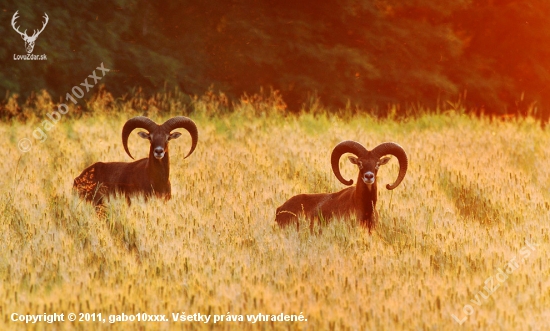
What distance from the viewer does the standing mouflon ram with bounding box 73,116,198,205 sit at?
32.6 feet

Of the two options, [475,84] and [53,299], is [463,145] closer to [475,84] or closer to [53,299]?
[53,299]

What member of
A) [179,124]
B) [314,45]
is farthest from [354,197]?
[314,45]

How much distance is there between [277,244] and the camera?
24.4ft

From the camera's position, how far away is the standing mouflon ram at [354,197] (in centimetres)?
847

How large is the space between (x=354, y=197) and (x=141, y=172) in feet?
9.89

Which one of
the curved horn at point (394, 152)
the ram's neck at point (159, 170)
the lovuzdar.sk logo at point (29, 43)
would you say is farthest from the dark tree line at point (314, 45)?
the curved horn at point (394, 152)

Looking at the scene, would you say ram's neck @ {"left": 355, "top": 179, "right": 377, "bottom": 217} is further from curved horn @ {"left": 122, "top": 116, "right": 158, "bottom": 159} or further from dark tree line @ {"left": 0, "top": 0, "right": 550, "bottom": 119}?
dark tree line @ {"left": 0, "top": 0, "right": 550, "bottom": 119}

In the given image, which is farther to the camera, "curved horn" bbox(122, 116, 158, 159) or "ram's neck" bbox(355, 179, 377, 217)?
"curved horn" bbox(122, 116, 158, 159)

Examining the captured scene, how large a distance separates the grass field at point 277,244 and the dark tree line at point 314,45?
11.2 meters

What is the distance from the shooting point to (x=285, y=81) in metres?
24.3

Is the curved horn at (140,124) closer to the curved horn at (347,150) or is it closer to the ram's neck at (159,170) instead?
the ram's neck at (159,170)

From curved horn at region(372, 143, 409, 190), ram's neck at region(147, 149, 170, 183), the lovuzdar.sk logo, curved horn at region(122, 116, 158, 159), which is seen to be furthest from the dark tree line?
curved horn at region(372, 143, 409, 190)

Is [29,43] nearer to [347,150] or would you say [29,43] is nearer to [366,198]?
[347,150]

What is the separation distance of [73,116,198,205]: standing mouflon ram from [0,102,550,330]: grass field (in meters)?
0.35
